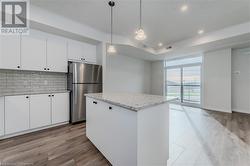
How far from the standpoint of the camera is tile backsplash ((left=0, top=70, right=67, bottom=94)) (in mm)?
2463

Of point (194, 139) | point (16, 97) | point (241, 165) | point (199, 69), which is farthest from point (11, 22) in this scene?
point (199, 69)

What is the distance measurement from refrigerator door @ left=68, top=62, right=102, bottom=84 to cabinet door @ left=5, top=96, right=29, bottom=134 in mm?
1076

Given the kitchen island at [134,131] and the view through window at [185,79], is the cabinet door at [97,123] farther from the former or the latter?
the view through window at [185,79]

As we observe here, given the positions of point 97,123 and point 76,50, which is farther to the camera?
point 76,50

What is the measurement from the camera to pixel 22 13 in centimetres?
231

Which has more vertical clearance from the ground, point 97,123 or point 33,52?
point 33,52

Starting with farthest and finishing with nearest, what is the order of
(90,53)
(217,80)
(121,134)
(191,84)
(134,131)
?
1. (191,84)
2. (217,80)
3. (90,53)
4. (121,134)
5. (134,131)

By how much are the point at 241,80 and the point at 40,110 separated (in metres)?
6.51

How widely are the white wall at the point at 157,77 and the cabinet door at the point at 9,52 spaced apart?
590 centimetres

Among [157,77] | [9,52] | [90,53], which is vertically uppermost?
[90,53]

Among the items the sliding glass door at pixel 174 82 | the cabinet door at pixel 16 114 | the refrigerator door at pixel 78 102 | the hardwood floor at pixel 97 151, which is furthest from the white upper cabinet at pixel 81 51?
the sliding glass door at pixel 174 82

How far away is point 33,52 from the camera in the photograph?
102 inches

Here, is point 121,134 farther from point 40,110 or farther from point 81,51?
point 81,51

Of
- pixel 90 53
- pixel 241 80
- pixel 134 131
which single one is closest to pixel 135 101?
pixel 134 131
